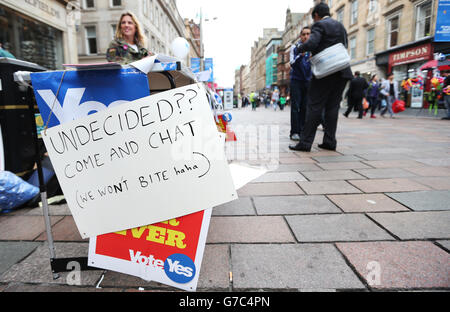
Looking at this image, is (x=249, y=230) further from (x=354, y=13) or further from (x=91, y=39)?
(x=354, y=13)

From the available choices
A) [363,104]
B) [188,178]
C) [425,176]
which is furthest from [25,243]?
[363,104]

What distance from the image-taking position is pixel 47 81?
4.18 ft

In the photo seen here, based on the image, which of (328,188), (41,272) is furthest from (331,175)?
(41,272)

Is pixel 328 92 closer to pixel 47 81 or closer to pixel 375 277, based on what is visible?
pixel 375 277

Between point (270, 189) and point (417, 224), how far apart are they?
1.24 metres

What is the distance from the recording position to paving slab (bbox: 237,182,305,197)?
2.59 meters

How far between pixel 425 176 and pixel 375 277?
228 centimetres

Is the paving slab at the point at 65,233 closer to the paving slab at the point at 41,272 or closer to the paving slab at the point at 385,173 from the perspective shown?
the paving slab at the point at 41,272

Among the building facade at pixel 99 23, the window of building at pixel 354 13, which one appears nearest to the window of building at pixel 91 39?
the building facade at pixel 99 23

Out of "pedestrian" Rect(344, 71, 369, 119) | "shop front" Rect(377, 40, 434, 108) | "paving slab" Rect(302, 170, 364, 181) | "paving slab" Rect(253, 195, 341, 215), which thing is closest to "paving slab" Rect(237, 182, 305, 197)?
"paving slab" Rect(253, 195, 341, 215)

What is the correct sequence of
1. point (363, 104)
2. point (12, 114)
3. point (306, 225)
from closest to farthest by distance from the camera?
point (306, 225) → point (12, 114) → point (363, 104)

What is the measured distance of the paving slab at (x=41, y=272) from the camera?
135 centimetres

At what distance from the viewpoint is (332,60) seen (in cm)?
372
